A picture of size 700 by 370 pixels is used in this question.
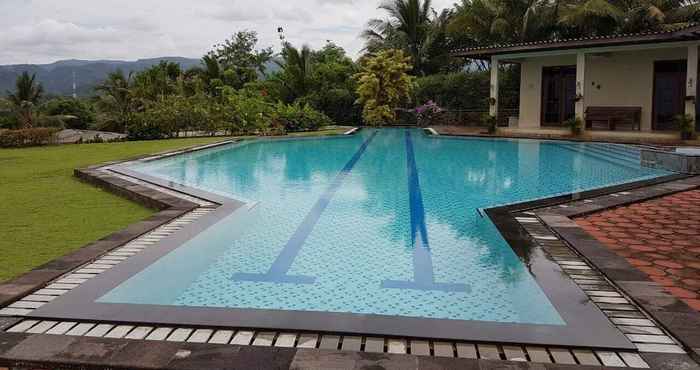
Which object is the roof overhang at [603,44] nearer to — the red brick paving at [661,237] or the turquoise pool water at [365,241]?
the turquoise pool water at [365,241]

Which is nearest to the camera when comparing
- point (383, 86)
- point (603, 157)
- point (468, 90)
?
point (603, 157)

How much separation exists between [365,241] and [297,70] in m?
22.7

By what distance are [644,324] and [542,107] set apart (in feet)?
62.0

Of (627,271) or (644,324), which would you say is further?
(627,271)

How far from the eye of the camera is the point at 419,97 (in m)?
26.2

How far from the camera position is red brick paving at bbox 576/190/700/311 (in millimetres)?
4152

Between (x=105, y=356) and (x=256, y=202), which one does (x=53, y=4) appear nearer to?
(x=256, y=202)

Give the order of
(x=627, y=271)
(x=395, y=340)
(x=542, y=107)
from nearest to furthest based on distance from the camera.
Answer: (x=395, y=340) → (x=627, y=271) → (x=542, y=107)

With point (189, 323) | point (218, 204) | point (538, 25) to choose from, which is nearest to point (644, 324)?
point (189, 323)

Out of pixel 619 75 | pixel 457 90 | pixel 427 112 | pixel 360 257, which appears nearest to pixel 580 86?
pixel 619 75

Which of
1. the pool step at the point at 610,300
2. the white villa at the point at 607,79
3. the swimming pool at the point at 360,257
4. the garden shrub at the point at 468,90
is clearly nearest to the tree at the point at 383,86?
the garden shrub at the point at 468,90

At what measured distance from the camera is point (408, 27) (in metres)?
30.0

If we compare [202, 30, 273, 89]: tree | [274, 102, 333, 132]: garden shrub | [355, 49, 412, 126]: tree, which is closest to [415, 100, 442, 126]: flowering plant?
[355, 49, 412, 126]: tree

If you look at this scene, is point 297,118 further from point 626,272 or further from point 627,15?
point 626,272
